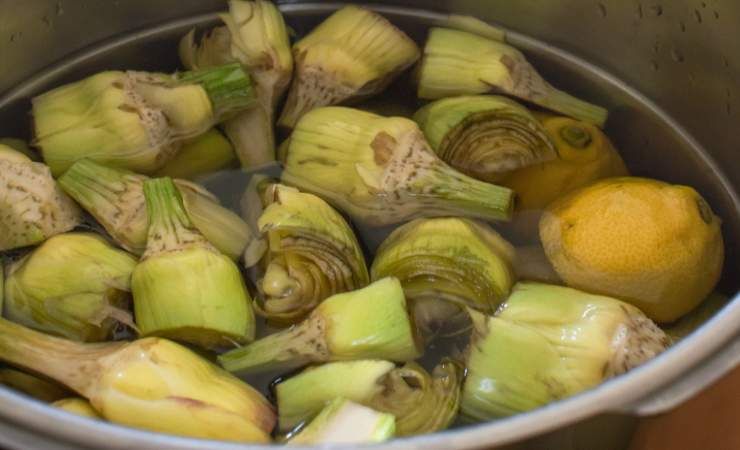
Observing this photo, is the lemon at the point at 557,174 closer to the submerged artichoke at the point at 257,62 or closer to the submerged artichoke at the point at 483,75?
the submerged artichoke at the point at 483,75

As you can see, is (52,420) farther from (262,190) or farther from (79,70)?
(79,70)

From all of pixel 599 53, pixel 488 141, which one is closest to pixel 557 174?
pixel 488 141

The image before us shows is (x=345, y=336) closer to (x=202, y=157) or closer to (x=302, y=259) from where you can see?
(x=302, y=259)

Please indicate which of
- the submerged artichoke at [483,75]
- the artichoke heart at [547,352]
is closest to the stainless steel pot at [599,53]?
the submerged artichoke at [483,75]

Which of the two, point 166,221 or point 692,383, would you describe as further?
point 166,221

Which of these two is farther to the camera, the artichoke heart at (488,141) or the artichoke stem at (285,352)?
the artichoke heart at (488,141)

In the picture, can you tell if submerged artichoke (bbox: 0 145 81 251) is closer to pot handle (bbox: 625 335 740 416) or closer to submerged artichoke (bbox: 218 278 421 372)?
submerged artichoke (bbox: 218 278 421 372)
